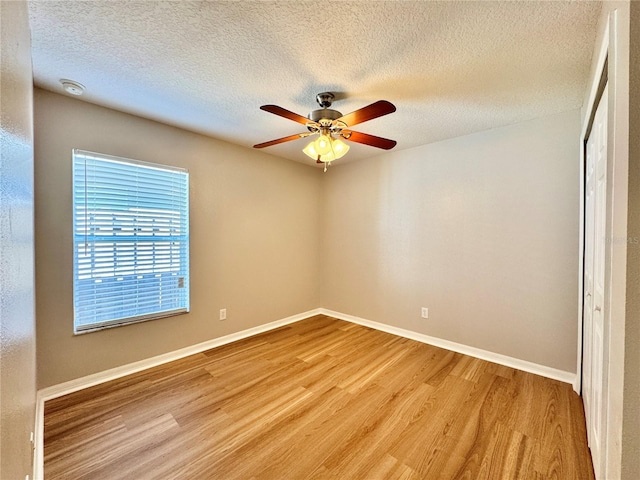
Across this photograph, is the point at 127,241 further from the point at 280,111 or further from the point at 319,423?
the point at 319,423

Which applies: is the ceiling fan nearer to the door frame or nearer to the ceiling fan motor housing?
the ceiling fan motor housing

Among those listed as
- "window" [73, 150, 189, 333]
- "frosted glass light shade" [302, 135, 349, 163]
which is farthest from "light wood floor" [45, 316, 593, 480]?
"frosted glass light shade" [302, 135, 349, 163]

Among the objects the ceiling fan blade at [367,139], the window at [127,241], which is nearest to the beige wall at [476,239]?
the ceiling fan blade at [367,139]

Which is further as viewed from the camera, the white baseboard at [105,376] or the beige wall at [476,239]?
the beige wall at [476,239]

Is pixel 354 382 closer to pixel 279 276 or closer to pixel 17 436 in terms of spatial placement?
pixel 279 276

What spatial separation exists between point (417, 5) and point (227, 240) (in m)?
2.79

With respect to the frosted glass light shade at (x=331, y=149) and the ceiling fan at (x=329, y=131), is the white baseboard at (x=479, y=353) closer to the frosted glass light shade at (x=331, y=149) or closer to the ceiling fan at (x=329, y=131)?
the ceiling fan at (x=329, y=131)

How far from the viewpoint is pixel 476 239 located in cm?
291

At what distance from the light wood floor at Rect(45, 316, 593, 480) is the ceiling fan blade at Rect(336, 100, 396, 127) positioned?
82.0 inches

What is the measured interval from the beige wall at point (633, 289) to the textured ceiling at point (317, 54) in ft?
2.62

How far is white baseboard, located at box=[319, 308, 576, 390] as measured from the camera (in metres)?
2.43

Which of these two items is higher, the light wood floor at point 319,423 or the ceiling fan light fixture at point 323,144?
the ceiling fan light fixture at point 323,144

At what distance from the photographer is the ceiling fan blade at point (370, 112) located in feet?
5.00

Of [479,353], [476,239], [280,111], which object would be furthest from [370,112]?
[479,353]
